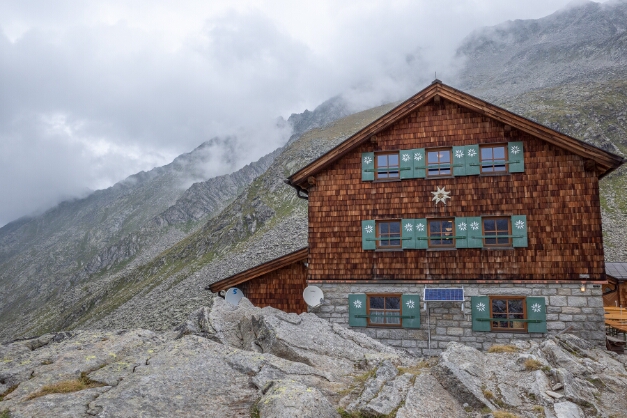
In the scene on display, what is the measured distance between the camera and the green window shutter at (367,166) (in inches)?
733

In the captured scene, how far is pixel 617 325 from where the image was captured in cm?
1778

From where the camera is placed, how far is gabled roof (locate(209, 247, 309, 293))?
20297mm

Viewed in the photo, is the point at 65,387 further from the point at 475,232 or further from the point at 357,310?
the point at 475,232

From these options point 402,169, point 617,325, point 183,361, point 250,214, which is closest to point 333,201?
point 402,169

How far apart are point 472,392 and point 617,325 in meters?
14.3

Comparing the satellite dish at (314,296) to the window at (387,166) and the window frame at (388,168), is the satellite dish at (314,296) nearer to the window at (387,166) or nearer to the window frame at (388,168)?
the window frame at (388,168)

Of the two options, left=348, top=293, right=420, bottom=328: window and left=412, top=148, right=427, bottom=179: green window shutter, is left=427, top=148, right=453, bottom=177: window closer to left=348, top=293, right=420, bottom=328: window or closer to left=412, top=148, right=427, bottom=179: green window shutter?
left=412, top=148, right=427, bottom=179: green window shutter

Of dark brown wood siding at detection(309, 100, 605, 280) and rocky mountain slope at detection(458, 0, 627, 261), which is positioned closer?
dark brown wood siding at detection(309, 100, 605, 280)

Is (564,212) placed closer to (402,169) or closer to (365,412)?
(402,169)

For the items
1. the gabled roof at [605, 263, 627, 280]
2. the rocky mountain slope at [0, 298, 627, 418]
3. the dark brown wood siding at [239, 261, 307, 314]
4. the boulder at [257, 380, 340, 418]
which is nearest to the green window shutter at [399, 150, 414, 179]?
the dark brown wood siding at [239, 261, 307, 314]

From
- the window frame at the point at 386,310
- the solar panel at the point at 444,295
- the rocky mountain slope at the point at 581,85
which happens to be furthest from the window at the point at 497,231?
the rocky mountain slope at the point at 581,85

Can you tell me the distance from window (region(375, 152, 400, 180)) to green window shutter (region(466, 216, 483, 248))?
11.9 feet

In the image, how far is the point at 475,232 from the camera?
17109 millimetres

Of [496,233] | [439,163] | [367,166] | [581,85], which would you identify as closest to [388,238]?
[367,166]
